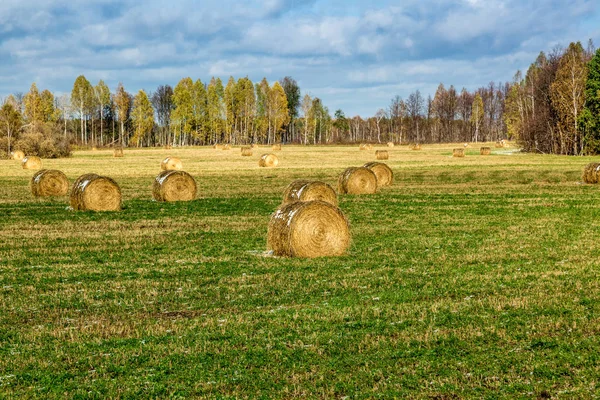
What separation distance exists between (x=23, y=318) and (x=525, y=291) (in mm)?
8294

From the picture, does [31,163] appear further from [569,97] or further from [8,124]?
[569,97]

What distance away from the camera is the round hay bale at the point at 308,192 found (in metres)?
25.3

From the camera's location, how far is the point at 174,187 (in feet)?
104

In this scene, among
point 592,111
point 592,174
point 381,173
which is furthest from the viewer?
point 592,111

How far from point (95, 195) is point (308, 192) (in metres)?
8.45

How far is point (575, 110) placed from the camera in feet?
268

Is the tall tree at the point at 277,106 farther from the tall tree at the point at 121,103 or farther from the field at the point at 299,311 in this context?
the field at the point at 299,311

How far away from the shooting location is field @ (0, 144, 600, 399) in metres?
8.17

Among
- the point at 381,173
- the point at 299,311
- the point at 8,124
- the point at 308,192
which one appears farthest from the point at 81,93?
the point at 299,311

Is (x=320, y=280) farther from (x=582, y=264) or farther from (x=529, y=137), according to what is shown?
(x=529, y=137)

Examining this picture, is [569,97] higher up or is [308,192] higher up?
[569,97]

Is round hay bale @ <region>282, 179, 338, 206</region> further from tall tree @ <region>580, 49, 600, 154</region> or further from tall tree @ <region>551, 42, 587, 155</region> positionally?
tall tree @ <region>551, 42, 587, 155</region>

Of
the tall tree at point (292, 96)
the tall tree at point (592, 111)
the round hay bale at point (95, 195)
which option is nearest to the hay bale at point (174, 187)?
the round hay bale at point (95, 195)

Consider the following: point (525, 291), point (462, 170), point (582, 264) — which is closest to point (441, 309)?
point (525, 291)
